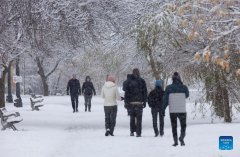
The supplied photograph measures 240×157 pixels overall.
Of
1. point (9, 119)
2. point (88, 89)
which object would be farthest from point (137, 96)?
point (88, 89)

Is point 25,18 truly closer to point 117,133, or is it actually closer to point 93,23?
point 93,23

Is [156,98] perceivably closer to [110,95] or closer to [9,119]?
[110,95]

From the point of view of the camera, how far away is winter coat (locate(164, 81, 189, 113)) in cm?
1494

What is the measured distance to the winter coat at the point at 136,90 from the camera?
17.5 meters

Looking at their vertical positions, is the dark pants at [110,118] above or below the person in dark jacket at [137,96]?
below

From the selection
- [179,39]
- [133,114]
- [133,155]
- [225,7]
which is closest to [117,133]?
[133,114]

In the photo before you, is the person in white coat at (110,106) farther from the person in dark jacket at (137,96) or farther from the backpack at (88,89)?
the backpack at (88,89)

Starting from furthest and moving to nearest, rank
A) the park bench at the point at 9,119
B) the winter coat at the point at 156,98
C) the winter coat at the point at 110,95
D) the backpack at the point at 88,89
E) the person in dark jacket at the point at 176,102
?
the backpack at the point at 88,89, the park bench at the point at 9,119, the winter coat at the point at 110,95, the winter coat at the point at 156,98, the person in dark jacket at the point at 176,102

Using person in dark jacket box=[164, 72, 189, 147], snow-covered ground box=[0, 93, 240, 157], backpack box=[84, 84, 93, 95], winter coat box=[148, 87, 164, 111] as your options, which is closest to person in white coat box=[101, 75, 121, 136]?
snow-covered ground box=[0, 93, 240, 157]

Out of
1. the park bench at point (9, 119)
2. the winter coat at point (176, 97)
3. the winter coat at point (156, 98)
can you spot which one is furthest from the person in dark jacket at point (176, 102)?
the park bench at point (9, 119)

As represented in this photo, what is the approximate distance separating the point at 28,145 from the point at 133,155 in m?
3.09

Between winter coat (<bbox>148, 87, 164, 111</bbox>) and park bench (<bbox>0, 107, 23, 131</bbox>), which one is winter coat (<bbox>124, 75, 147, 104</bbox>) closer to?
winter coat (<bbox>148, 87, 164, 111</bbox>)

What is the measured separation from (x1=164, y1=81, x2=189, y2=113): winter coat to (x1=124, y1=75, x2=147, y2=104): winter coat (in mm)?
2340

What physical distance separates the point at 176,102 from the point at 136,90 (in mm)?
2697
